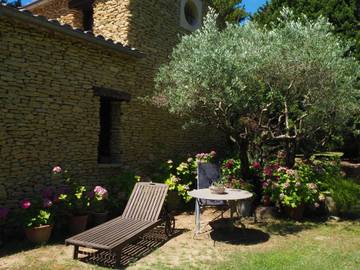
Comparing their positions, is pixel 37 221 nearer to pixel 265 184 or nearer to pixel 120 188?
pixel 120 188

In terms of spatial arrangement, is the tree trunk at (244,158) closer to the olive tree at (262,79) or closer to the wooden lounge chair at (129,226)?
the olive tree at (262,79)

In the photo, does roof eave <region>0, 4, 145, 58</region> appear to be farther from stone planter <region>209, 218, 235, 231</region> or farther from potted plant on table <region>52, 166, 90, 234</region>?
stone planter <region>209, 218, 235, 231</region>

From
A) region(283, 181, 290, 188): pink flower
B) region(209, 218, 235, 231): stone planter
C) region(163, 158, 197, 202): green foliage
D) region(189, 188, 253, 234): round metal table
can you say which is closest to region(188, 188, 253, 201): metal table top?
region(189, 188, 253, 234): round metal table

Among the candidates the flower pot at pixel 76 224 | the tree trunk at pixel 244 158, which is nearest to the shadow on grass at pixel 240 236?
the tree trunk at pixel 244 158

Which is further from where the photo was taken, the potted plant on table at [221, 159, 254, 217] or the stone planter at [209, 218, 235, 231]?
the potted plant on table at [221, 159, 254, 217]

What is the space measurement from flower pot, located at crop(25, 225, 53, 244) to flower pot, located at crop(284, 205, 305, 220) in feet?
16.5

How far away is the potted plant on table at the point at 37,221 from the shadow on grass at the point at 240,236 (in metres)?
2.99

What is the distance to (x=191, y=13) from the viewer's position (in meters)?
12.7

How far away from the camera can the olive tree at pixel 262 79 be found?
753cm

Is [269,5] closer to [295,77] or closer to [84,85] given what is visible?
[295,77]

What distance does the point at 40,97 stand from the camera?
723cm

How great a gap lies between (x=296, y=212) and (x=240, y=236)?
71.2 inches

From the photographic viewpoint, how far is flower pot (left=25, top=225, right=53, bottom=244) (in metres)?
6.27

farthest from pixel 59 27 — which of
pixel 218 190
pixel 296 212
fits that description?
pixel 296 212
